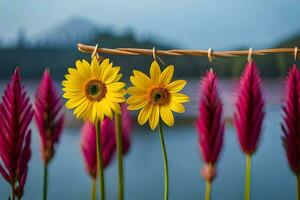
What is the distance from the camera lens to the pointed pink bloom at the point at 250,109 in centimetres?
63

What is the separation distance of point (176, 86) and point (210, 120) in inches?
2.4

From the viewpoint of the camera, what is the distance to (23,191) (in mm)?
666

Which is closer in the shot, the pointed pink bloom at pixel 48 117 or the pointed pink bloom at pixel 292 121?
the pointed pink bloom at pixel 292 121

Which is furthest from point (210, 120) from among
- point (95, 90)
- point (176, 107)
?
point (95, 90)

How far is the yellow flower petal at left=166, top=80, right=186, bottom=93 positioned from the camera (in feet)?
2.11

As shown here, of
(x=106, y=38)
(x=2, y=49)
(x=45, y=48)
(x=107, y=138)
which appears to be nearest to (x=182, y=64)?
(x=106, y=38)

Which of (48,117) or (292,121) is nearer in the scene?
(292,121)

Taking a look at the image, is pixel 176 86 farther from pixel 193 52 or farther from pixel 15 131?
pixel 15 131

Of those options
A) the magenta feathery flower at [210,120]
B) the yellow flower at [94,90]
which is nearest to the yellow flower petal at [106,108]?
the yellow flower at [94,90]

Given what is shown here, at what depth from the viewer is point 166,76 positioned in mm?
645

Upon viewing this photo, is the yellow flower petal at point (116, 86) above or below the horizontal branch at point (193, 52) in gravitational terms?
below

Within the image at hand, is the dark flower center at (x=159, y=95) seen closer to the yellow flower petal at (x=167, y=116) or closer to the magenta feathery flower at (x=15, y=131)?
the yellow flower petal at (x=167, y=116)

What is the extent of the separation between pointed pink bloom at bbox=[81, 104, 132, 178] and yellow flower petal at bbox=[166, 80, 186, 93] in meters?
0.12

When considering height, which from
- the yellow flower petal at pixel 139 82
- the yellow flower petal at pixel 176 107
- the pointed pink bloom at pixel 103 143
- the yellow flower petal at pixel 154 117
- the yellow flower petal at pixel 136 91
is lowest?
the pointed pink bloom at pixel 103 143
